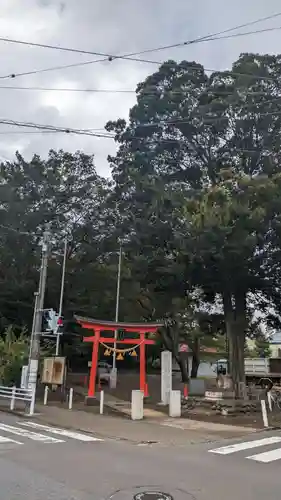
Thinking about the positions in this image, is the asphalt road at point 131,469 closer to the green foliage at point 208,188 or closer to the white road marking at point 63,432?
the white road marking at point 63,432

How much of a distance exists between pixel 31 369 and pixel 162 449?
29.3 ft

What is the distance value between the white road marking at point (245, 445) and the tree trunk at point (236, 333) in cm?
1196

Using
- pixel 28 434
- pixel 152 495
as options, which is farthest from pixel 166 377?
pixel 152 495

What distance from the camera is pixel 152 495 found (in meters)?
6.44

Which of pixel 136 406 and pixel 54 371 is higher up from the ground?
pixel 54 371

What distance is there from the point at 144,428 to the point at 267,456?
5772 mm

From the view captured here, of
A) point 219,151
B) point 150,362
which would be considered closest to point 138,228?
point 219,151

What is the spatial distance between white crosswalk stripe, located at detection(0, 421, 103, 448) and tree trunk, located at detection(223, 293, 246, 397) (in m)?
12.7

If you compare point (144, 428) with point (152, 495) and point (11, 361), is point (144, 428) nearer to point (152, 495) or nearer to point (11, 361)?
point (152, 495)

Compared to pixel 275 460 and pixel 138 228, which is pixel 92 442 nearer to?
pixel 275 460

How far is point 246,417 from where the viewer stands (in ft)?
61.6

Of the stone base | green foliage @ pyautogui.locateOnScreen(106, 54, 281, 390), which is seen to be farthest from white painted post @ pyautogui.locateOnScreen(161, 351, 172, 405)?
green foliage @ pyautogui.locateOnScreen(106, 54, 281, 390)

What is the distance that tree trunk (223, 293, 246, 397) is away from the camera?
83.2ft

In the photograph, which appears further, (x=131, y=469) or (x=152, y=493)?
(x=131, y=469)
